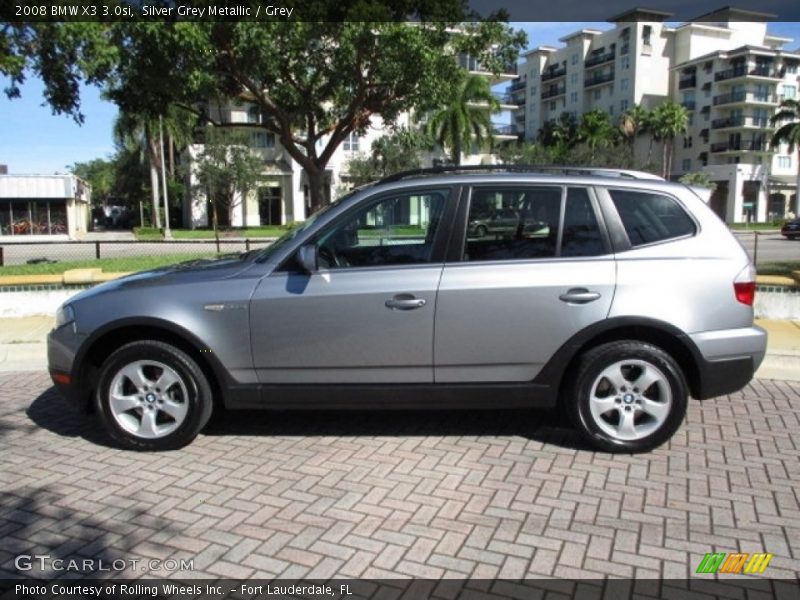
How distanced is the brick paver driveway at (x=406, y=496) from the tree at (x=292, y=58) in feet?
27.0

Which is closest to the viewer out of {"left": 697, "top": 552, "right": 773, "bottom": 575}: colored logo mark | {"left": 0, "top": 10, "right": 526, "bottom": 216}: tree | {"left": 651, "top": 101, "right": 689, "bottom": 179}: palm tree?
{"left": 697, "top": 552, "right": 773, "bottom": 575}: colored logo mark

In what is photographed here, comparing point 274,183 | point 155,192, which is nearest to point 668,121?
point 274,183

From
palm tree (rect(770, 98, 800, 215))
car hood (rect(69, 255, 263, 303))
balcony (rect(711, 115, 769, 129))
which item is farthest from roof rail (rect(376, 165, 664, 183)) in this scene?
balcony (rect(711, 115, 769, 129))

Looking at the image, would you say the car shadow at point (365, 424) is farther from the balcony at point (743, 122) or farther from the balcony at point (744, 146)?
the balcony at point (743, 122)

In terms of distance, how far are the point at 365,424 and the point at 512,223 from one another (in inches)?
74.1

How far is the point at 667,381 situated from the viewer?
174 inches

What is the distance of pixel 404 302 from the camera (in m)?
4.37

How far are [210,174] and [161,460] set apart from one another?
42.8m

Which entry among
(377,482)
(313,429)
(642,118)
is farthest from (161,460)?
(642,118)

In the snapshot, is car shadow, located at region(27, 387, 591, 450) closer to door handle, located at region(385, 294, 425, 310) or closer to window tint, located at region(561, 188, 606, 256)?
door handle, located at region(385, 294, 425, 310)

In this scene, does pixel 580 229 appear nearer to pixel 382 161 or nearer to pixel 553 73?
pixel 382 161

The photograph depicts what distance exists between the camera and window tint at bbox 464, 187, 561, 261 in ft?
14.8

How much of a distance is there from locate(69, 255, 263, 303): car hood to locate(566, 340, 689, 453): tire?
223cm

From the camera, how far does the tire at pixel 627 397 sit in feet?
14.4
